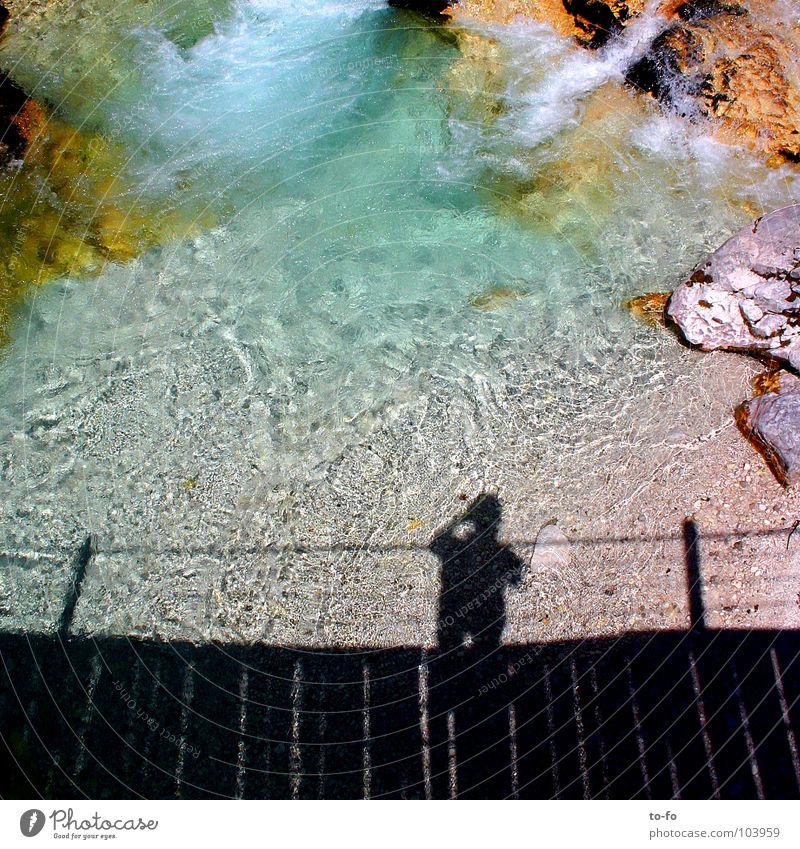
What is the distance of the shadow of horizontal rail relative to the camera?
4539 millimetres

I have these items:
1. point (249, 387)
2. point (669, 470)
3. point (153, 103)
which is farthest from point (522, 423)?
point (153, 103)

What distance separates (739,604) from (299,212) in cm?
506

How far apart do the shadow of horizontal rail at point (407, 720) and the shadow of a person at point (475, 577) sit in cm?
14

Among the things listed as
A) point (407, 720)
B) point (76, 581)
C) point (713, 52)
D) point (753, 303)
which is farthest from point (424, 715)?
point (713, 52)

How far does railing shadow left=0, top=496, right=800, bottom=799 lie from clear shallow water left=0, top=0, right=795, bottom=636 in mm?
849

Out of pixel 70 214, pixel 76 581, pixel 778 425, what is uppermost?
pixel 70 214

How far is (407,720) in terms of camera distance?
15.6 ft

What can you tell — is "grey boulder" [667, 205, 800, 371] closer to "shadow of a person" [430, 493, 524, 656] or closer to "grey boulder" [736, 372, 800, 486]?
"grey boulder" [736, 372, 800, 486]

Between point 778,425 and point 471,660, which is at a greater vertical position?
point 778,425

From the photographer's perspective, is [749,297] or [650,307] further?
[650,307]

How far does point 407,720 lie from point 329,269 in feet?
12.9

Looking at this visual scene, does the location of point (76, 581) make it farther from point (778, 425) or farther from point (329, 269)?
point (778, 425)

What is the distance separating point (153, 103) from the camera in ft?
23.9
